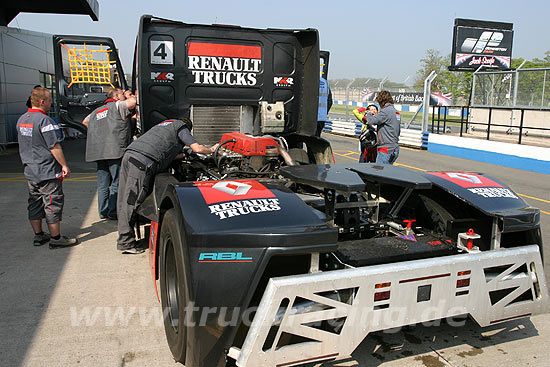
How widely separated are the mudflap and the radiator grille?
3676 millimetres

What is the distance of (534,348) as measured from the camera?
3271 mm

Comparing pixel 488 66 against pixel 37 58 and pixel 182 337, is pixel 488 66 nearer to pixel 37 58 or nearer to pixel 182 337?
pixel 37 58

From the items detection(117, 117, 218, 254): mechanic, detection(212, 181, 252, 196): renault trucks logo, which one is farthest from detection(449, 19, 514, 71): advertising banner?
detection(212, 181, 252, 196): renault trucks logo

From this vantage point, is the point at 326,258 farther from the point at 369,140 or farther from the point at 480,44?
the point at 480,44

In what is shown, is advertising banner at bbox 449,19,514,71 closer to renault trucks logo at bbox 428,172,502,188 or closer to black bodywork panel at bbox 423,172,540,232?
renault trucks logo at bbox 428,172,502,188

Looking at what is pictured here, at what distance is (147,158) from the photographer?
467 cm

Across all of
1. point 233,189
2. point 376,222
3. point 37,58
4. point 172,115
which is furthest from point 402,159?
point 37,58

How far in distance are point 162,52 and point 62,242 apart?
97.4 inches

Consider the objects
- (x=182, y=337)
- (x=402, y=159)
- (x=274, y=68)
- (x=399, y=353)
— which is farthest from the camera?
(x=402, y=159)

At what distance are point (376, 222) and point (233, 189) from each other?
4.01 ft

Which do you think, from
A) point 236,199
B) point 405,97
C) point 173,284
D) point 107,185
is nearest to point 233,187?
point 236,199

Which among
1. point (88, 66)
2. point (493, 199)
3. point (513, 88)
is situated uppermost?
point (513, 88)

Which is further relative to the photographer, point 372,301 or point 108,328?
point 108,328

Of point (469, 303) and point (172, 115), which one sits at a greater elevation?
point (172, 115)
